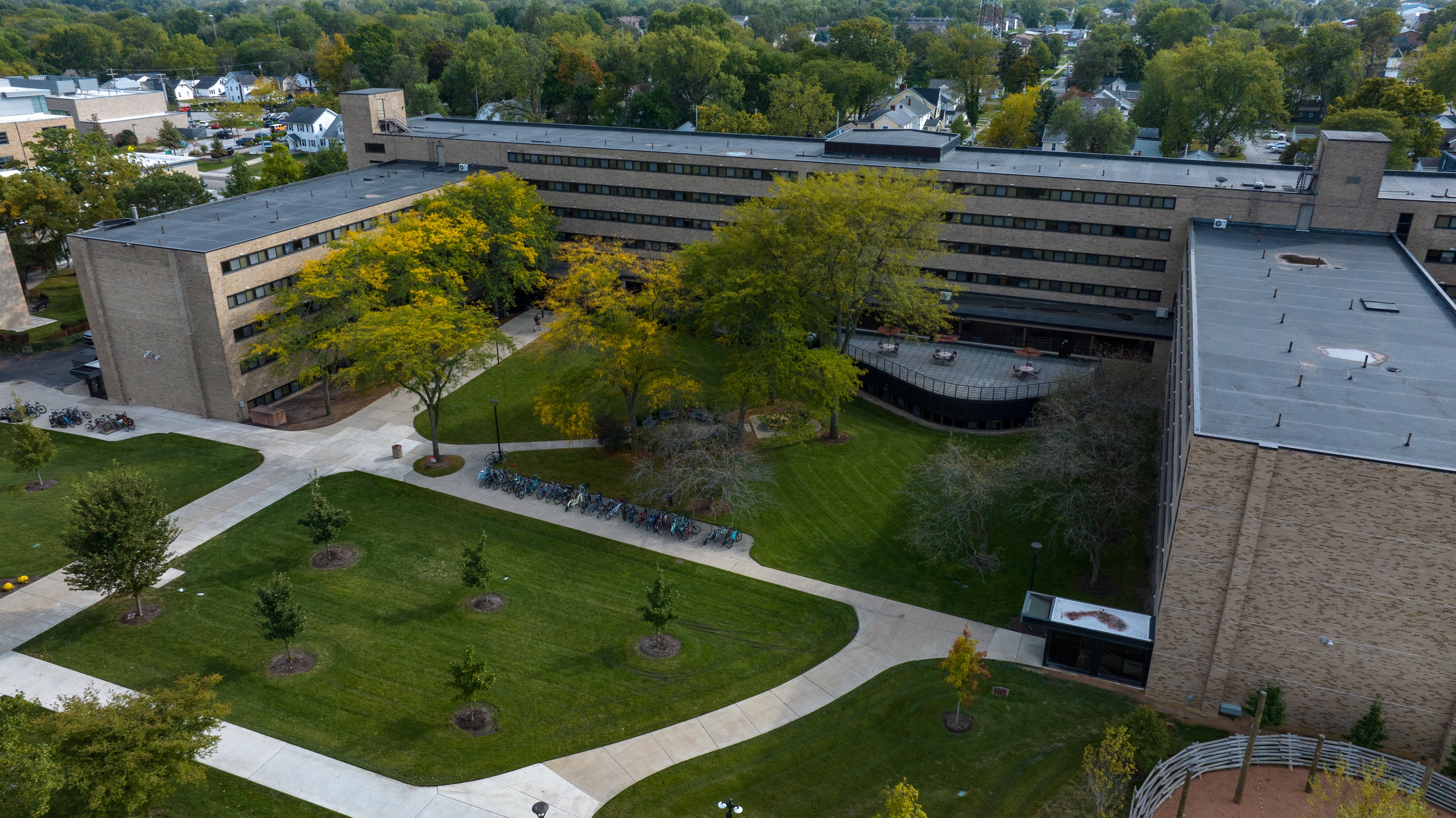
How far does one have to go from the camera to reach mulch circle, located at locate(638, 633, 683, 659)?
107ft

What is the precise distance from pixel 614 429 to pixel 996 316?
2539 centimetres

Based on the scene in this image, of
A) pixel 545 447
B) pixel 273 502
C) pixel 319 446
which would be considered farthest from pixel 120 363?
pixel 545 447

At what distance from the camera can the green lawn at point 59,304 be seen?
63.1m

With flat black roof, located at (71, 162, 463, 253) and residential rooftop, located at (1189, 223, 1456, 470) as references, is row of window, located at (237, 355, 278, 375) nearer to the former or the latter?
flat black roof, located at (71, 162, 463, 253)

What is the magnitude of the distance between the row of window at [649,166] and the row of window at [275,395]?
25.3 meters

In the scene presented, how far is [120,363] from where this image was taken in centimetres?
5172

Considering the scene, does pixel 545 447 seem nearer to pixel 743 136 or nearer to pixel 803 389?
pixel 803 389

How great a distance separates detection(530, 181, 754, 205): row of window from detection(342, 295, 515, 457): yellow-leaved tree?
22.8 meters

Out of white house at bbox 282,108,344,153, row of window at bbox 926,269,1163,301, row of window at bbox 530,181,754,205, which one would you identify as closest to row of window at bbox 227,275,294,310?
row of window at bbox 530,181,754,205

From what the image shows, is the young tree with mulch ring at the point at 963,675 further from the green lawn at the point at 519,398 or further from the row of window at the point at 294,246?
the row of window at the point at 294,246

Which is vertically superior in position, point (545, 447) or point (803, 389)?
point (803, 389)

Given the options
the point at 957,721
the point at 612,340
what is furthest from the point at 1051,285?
the point at 957,721

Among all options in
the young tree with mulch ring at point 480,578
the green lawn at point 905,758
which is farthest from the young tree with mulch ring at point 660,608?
the young tree with mulch ring at point 480,578

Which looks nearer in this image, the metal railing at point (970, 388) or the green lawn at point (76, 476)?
the green lawn at point (76, 476)
